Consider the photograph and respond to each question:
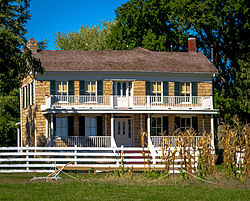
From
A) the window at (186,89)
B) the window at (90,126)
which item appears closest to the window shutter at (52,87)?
the window at (90,126)

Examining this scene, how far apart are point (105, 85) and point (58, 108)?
12.5 ft

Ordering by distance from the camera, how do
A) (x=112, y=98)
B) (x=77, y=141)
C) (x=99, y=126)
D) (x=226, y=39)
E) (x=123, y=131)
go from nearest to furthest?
(x=112, y=98) < (x=77, y=141) < (x=99, y=126) < (x=123, y=131) < (x=226, y=39)

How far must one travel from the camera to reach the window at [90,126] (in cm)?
3216

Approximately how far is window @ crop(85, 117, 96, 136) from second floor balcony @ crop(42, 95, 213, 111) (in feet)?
3.67

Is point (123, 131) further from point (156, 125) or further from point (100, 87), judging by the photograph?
point (100, 87)

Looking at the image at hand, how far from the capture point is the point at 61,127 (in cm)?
3186

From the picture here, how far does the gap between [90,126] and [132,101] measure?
3132 mm

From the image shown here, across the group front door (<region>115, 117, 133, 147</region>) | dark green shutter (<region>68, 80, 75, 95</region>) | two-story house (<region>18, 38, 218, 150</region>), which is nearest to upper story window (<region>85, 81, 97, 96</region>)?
two-story house (<region>18, 38, 218, 150</region>)

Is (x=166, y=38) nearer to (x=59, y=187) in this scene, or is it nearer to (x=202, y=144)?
(x=202, y=144)

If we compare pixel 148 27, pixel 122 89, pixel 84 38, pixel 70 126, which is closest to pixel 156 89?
pixel 122 89

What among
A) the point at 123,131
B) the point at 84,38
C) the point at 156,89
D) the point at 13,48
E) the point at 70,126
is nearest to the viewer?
the point at 13,48

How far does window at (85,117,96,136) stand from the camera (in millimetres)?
32156

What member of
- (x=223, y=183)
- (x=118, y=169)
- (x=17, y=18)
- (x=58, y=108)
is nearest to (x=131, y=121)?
(x=58, y=108)

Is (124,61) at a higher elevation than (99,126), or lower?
higher
